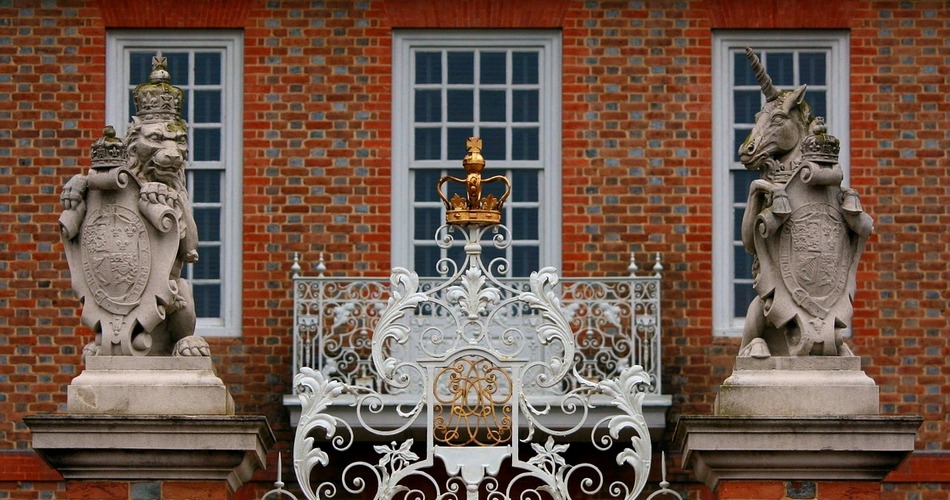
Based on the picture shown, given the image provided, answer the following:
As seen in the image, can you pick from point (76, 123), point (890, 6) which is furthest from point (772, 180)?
point (76, 123)

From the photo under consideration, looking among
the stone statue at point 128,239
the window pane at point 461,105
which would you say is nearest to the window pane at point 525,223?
the window pane at point 461,105

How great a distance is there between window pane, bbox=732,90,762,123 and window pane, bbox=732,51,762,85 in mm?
84

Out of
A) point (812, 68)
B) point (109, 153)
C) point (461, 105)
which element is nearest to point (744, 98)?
point (812, 68)

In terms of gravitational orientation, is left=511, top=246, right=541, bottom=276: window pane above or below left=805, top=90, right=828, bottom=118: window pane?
below

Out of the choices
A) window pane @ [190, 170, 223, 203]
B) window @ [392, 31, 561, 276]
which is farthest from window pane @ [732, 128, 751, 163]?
window pane @ [190, 170, 223, 203]

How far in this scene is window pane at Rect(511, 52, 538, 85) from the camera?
907 inches

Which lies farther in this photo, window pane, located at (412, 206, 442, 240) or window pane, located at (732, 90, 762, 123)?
window pane, located at (732, 90, 762, 123)

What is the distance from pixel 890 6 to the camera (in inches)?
904

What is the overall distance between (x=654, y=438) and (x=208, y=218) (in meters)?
4.11

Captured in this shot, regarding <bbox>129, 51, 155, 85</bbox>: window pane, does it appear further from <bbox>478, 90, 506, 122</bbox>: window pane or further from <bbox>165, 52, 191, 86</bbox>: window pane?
<bbox>478, 90, 506, 122</bbox>: window pane

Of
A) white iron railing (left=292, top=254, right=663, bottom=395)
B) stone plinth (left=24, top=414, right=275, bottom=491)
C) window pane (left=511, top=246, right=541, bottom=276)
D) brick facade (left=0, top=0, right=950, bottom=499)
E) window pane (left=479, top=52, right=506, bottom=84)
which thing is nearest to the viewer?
stone plinth (left=24, top=414, right=275, bottom=491)

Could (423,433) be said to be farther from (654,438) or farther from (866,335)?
(866,335)

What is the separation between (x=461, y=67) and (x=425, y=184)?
1019 mm

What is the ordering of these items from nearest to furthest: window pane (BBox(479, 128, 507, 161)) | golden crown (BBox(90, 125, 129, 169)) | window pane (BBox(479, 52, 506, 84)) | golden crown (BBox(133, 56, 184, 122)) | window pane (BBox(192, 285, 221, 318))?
golden crown (BBox(90, 125, 129, 169)) → golden crown (BBox(133, 56, 184, 122)) → window pane (BBox(192, 285, 221, 318)) → window pane (BBox(479, 128, 507, 161)) → window pane (BBox(479, 52, 506, 84))
